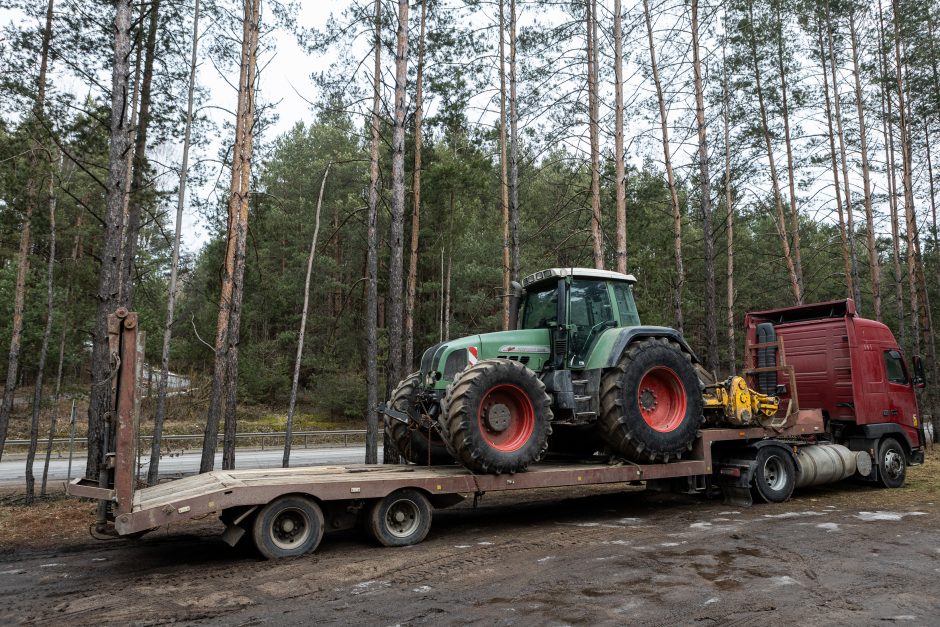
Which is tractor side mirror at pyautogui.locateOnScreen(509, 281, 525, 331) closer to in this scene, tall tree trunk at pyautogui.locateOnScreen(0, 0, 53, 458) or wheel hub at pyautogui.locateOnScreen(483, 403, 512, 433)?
wheel hub at pyautogui.locateOnScreen(483, 403, 512, 433)

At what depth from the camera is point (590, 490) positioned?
11.5 metres

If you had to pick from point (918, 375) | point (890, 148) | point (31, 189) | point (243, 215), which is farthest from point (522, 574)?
point (890, 148)

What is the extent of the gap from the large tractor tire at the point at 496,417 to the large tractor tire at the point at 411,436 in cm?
112

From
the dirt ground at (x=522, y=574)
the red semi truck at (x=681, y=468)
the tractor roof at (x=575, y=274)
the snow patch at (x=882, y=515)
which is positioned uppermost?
the tractor roof at (x=575, y=274)

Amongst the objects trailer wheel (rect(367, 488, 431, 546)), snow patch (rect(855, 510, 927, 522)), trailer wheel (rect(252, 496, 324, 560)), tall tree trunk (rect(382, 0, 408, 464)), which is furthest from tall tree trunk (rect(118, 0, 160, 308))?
snow patch (rect(855, 510, 927, 522))

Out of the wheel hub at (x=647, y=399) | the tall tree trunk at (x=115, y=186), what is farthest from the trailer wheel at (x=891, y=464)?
the tall tree trunk at (x=115, y=186)

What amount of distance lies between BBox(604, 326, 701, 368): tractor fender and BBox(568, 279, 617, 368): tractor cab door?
15.8 inches

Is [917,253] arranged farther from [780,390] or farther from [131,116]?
[131,116]

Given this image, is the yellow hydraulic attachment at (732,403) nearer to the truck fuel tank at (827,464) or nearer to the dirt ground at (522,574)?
the truck fuel tank at (827,464)

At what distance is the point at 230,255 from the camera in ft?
41.9

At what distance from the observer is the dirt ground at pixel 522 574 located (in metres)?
4.66

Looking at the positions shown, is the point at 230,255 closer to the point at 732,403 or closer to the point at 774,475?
the point at 732,403

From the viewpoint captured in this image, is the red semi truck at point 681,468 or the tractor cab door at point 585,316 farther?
the tractor cab door at point 585,316

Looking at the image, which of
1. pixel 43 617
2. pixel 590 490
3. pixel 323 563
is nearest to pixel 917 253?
pixel 590 490
